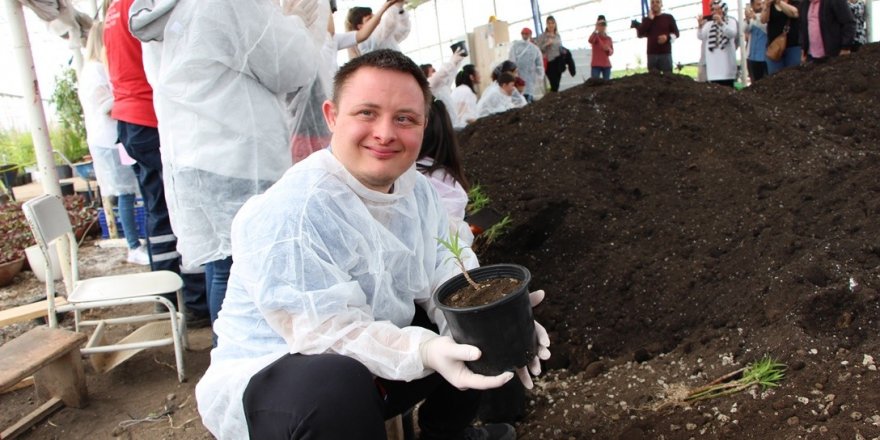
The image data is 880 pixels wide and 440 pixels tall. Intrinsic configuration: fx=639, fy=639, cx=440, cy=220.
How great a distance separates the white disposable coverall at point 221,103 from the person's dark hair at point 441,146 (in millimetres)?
542

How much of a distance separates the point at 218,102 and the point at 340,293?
4.42 feet

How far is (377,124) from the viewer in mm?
1388

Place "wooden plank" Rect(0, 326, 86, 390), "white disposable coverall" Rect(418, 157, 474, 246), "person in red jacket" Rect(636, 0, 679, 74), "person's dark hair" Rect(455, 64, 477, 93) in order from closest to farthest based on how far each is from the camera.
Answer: "wooden plank" Rect(0, 326, 86, 390) < "white disposable coverall" Rect(418, 157, 474, 246) < "person in red jacket" Rect(636, 0, 679, 74) < "person's dark hair" Rect(455, 64, 477, 93)

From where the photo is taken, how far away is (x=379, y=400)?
1365 millimetres

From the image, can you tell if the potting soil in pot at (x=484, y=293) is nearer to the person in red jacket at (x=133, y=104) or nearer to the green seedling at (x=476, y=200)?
the person in red jacket at (x=133, y=104)

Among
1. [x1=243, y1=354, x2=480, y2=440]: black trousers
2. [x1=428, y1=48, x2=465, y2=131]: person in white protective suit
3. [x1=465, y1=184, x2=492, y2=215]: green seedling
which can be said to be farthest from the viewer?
[x1=428, y1=48, x2=465, y2=131]: person in white protective suit

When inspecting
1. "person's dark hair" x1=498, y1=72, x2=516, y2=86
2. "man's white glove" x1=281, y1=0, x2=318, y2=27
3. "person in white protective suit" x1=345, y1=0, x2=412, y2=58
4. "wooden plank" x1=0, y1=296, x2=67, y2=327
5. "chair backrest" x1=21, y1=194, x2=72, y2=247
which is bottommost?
"wooden plank" x1=0, y1=296, x2=67, y2=327

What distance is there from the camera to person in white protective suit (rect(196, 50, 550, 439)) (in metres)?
1.27

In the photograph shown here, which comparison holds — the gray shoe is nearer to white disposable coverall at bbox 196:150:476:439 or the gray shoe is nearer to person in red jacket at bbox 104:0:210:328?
white disposable coverall at bbox 196:150:476:439

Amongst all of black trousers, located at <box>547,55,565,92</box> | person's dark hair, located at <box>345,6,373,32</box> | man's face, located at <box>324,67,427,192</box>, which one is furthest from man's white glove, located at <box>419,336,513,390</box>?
black trousers, located at <box>547,55,565,92</box>

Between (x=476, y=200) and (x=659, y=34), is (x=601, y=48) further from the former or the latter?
(x=476, y=200)

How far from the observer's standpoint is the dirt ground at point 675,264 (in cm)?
192

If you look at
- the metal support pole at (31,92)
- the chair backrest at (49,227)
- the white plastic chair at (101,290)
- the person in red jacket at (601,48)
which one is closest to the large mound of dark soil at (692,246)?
the white plastic chair at (101,290)

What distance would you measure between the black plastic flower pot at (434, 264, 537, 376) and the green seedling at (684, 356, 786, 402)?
0.86 m
